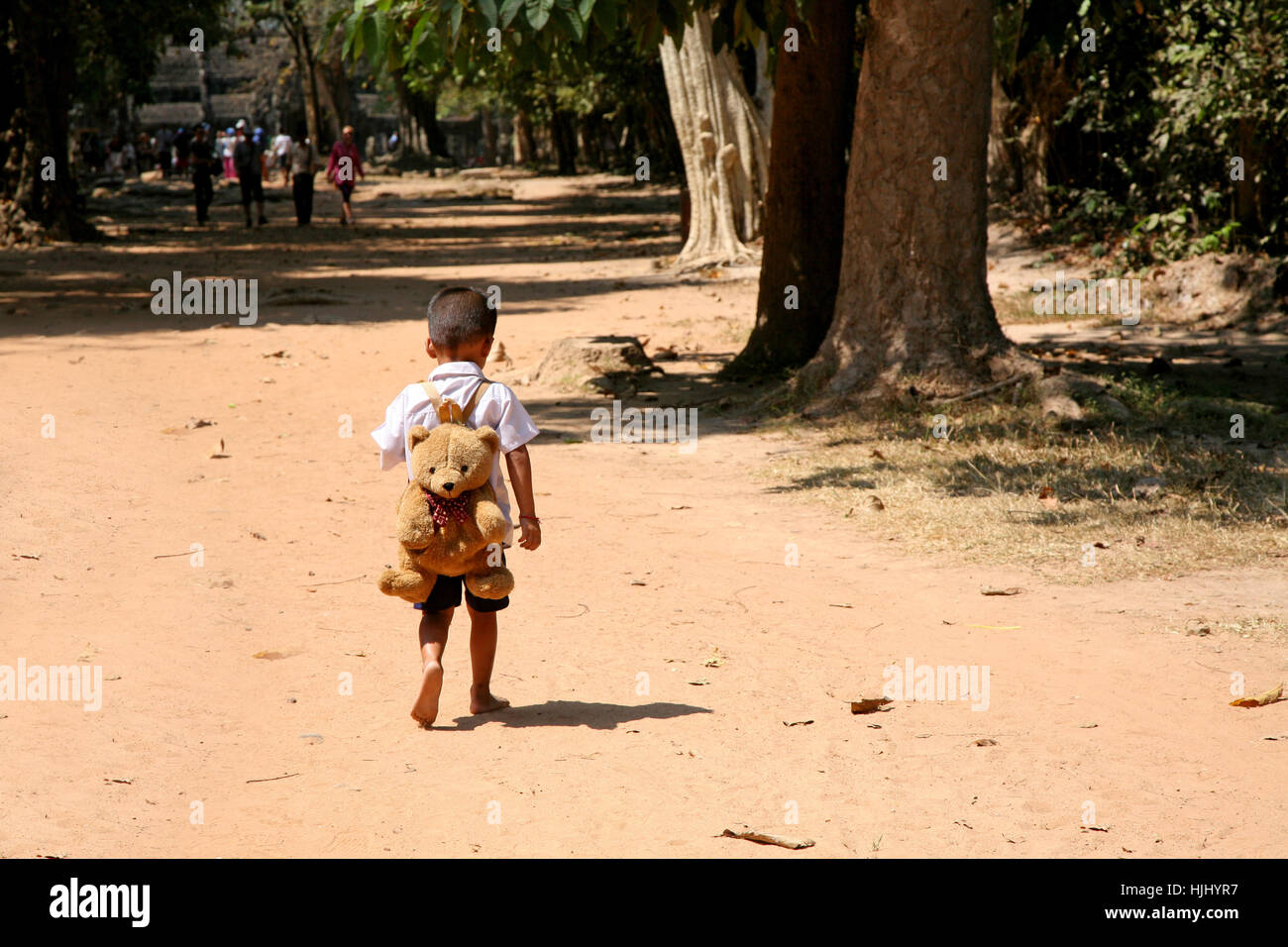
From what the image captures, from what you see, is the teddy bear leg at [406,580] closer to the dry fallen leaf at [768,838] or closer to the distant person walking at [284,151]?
the dry fallen leaf at [768,838]

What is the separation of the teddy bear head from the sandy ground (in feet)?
2.98

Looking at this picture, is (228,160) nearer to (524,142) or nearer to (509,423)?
(524,142)

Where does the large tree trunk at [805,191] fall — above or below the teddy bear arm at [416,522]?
above

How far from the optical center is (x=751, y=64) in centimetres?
2453

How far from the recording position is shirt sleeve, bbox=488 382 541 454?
178 inches

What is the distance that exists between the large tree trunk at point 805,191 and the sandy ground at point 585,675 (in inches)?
72.3

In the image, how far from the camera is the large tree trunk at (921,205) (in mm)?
9648

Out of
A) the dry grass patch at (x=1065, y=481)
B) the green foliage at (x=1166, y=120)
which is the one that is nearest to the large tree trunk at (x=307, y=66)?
the green foliage at (x=1166, y=120)

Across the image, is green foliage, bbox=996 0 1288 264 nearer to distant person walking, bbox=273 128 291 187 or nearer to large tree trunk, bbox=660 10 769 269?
large tree trunk, bbox=660 10 769 269

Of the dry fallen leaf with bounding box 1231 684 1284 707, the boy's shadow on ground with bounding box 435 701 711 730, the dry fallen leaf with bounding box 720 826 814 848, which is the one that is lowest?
the dry fallen leaf with bounding box 720 826 814 848

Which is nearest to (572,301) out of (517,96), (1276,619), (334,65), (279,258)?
(279,258)

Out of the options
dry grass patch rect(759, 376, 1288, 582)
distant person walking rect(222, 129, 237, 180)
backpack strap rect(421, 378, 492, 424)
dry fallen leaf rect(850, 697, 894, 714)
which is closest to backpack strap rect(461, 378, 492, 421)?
backpack strap rect(421, 378, 492, 424)

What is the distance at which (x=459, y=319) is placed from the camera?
15.0 feet

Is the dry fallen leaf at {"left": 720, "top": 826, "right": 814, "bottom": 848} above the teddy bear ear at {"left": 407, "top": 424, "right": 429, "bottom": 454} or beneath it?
beneath
